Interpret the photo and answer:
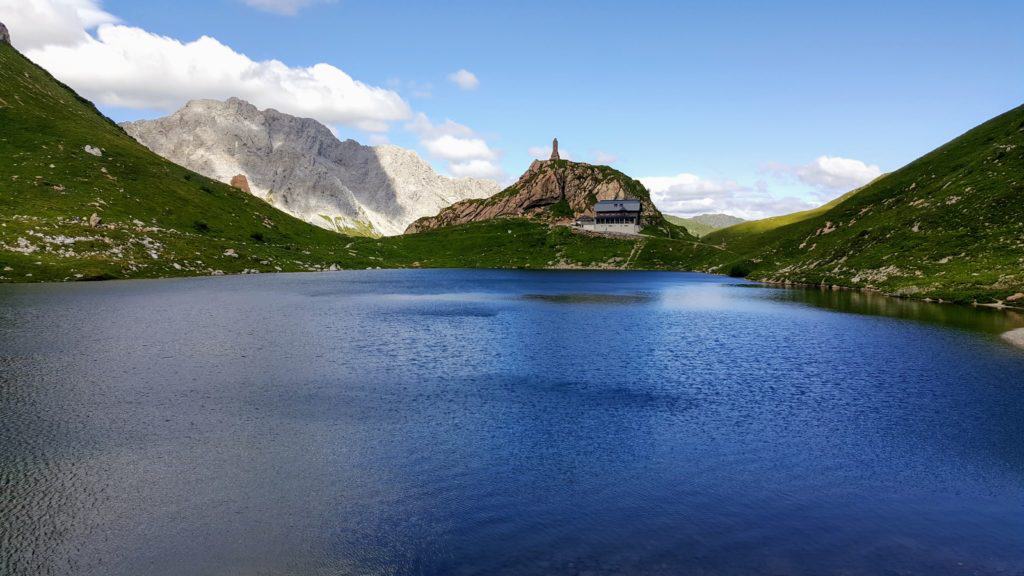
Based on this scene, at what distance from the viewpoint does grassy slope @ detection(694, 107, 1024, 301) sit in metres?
105

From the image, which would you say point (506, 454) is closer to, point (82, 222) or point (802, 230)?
point (82, 222)

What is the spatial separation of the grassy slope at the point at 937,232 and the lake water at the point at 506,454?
44426 millimetres

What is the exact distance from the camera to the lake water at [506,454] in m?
21.0

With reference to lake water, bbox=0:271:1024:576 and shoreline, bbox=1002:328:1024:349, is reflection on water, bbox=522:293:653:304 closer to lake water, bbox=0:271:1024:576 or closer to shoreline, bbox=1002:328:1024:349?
lake water, bbox=0:271:1024:576

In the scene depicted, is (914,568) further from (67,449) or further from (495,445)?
(67,449)

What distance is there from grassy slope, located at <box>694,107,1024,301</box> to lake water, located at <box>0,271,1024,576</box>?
44426 millimetres

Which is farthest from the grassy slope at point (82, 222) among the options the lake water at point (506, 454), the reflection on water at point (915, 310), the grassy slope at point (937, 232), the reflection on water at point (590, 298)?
the grassy slope at point (937, 232)

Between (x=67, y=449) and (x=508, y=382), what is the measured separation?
29.3 metres

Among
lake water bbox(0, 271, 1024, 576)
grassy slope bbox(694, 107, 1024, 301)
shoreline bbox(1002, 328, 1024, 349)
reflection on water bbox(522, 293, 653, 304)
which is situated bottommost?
lake water bbox(0, 271, 1024, 576)

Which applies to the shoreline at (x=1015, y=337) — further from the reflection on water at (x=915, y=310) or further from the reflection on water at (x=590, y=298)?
the reflection on water at (x=590, y=298)

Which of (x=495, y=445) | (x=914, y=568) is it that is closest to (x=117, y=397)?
(x=495, y=445)

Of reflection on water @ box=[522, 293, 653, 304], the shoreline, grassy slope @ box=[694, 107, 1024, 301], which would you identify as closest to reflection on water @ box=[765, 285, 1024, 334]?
the shoreline

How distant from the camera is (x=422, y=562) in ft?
65.7

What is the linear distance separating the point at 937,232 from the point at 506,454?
132341mm
